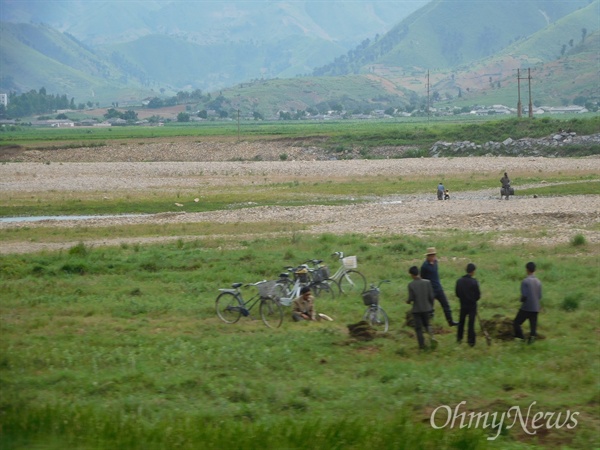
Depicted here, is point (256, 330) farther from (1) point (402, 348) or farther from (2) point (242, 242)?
(2) point (242, 242)

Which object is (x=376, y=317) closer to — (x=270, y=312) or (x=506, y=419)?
(x=270, y=312)

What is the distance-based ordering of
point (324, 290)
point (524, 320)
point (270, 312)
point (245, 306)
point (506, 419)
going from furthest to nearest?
1. point (324, 290)
2. point (245, 306)
3. point (270, 312)
4. point (524, 320)
5. point (506, 419)

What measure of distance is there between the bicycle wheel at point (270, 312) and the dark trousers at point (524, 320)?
4932 mm

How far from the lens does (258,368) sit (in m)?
14.8

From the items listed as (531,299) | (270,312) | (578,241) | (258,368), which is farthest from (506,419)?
(578,241)

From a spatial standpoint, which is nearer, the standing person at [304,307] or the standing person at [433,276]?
the standing person at [433,276]

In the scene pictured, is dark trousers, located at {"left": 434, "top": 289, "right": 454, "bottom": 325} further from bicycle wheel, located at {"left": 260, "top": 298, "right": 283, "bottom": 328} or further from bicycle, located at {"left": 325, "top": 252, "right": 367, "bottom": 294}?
bicycle, located at {"left": 325, "top": 252, "right": 367, "bottom": 294}

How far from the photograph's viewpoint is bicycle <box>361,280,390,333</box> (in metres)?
17.5

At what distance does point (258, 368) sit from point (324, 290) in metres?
6.95

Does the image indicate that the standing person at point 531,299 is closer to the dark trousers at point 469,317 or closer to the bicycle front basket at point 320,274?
the dark trousers at point 469,317

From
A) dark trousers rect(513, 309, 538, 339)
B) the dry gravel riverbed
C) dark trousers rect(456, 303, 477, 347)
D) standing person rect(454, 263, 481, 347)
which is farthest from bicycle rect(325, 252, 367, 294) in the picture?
the dry gravel riverbed

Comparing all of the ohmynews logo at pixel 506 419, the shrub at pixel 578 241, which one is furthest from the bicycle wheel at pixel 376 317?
the shrub at pixel 578 241

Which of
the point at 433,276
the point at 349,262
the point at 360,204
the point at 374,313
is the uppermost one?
the point at 433,276

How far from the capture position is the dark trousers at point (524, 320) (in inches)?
623
